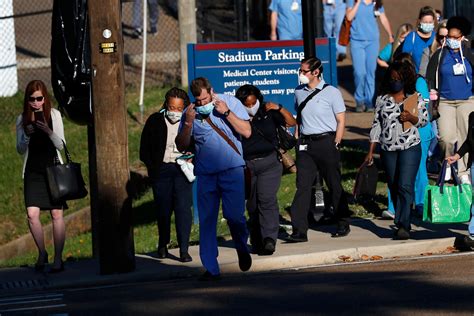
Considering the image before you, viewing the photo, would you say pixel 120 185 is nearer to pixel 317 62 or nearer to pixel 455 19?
pixel 317 62

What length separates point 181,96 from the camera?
42.1 ft

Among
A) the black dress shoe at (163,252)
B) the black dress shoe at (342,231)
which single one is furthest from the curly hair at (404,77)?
the black dress shoe at (163,252)

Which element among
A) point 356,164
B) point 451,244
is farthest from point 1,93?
point 451,244

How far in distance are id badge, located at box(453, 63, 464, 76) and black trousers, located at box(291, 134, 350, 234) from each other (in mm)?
2132

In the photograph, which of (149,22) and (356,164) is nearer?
(356,164)

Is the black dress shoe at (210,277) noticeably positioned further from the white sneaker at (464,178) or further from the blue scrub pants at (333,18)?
the blue scrub pants at (333,18)

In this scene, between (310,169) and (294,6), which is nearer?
(310,169)

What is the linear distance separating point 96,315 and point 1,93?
41.6ft

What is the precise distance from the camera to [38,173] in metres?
12.6

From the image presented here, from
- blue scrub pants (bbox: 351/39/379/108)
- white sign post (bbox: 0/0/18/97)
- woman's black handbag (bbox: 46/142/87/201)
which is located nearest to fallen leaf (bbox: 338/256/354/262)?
woman's black handbag (bbox: 46/142/87/201)

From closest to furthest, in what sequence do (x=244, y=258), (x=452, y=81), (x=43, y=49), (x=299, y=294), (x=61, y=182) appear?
(x=299, y=294) < (x=244, y=258) < (x=61, y=182) < (x=452, y=81) < (x=43, y=49)

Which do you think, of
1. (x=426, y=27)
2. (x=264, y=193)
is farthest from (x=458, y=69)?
(x=264, y=193)

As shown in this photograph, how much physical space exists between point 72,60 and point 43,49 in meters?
12.3

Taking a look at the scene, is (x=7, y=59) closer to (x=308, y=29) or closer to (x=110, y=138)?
(x=308, y=29)
